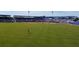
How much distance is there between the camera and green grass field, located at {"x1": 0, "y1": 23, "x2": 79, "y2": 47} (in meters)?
2.38

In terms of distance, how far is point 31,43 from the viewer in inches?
94.2

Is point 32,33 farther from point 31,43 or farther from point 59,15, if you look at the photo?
point 59,15

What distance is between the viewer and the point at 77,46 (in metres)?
2.38

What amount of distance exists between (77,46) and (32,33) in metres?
0.53

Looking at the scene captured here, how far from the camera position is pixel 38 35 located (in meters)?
2.39

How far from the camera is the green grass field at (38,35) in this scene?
238 centimetres
